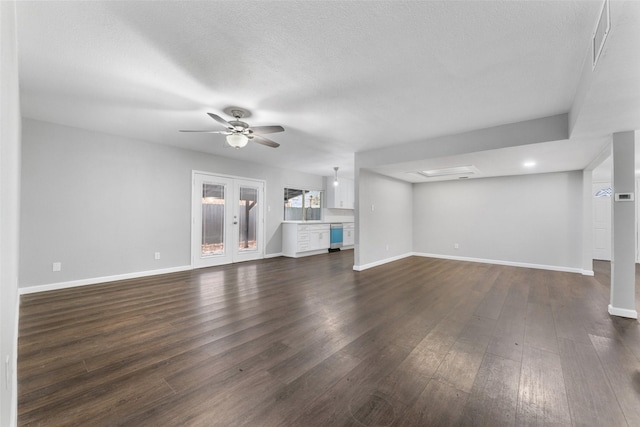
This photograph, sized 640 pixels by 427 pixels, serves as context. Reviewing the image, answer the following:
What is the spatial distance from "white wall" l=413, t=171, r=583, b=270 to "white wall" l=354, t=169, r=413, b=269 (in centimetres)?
57

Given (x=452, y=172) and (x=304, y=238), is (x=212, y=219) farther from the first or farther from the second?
(x=452, y=172)


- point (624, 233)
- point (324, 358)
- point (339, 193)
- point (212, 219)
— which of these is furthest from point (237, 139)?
point (339, 193)

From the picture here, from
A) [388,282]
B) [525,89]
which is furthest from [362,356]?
[525,89]

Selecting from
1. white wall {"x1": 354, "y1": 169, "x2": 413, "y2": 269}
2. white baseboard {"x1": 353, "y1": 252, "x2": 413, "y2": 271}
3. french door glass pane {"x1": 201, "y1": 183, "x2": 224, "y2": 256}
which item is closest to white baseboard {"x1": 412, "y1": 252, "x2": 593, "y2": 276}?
white baseboard {"x1": 353, "y1": 252, "x2": 413, "y2": 271}

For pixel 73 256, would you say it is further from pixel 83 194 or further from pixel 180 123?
pixel 180 123

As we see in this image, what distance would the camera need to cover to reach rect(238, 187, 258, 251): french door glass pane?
628cm

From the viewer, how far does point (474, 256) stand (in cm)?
638

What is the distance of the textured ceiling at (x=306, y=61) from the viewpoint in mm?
1699

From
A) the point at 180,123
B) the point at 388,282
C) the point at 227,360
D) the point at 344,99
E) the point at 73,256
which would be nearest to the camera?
the point at 227,360

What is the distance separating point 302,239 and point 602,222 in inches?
311

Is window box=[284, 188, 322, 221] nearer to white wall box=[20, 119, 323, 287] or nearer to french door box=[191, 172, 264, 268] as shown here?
french door box=[191, 172, 264, 268]

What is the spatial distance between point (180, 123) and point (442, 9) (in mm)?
3469

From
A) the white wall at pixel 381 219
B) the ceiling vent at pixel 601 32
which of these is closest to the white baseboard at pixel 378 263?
the white wall at pixel 381 219

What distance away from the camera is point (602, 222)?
6723 millimetres
